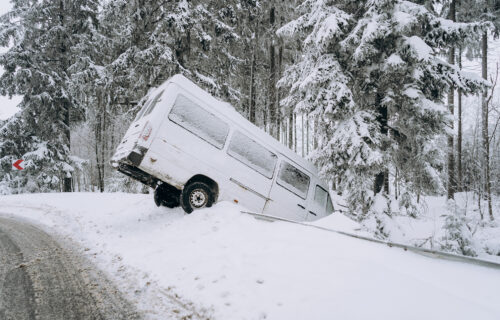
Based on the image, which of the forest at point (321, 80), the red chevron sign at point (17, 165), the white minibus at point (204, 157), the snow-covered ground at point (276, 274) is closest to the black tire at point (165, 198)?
the white minibus at point (204, 157)

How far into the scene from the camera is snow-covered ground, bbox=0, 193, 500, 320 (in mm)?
2633

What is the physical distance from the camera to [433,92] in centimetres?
765

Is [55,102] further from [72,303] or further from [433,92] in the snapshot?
[433,92]

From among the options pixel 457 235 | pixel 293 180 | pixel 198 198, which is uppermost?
pixel 293 180

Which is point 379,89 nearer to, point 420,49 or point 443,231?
point 420,49

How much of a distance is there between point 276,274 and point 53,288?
274cm

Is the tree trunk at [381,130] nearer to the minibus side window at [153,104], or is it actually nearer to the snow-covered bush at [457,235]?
the snow-covered bush at [457,235]

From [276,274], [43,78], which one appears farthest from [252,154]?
[43,78]

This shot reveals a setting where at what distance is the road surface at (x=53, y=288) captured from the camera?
283cm

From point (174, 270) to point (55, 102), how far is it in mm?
15261

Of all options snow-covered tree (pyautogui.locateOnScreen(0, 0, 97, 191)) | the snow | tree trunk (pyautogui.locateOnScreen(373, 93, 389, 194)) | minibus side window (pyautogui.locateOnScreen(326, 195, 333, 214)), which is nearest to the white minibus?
minibus side window (pyautogui.locateOnScreen(326, 195, 333, 214))

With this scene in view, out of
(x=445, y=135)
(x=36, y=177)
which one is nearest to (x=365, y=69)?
(x=445, y=135)

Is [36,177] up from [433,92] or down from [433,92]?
down

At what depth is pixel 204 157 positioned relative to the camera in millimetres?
6293
